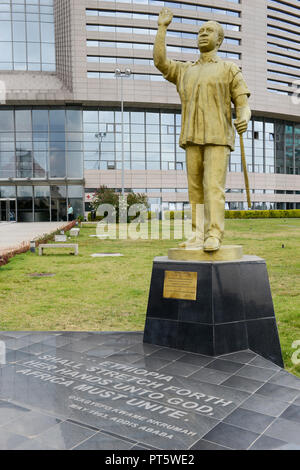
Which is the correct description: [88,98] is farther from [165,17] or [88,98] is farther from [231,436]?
[231,436]

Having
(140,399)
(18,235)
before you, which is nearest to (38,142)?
(18,235)

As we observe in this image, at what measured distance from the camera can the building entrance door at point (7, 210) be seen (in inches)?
1651

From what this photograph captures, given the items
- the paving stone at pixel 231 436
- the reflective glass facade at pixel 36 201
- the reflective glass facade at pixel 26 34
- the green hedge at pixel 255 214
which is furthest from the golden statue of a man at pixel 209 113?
the reflective glass facade at pixel 26 34

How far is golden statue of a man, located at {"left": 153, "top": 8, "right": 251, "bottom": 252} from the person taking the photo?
5.23m

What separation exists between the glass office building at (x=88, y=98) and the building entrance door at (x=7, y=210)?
0.10 metres

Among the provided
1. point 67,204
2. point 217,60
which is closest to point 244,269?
point 217,60

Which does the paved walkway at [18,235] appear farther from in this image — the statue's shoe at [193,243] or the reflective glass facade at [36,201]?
the reflective glass facade at [36,201]

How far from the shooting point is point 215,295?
15.8ft

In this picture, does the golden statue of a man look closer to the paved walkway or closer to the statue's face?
the statue's face

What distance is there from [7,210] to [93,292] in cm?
3550

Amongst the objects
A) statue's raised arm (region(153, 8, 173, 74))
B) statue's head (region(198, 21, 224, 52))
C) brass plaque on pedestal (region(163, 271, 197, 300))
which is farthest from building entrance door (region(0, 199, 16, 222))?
brass plaque on pedestal (region(163, 271, 197, 300))

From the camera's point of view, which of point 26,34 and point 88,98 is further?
point 88,98

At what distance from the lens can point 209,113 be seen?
205 inches

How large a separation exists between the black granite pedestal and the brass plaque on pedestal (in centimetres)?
5
